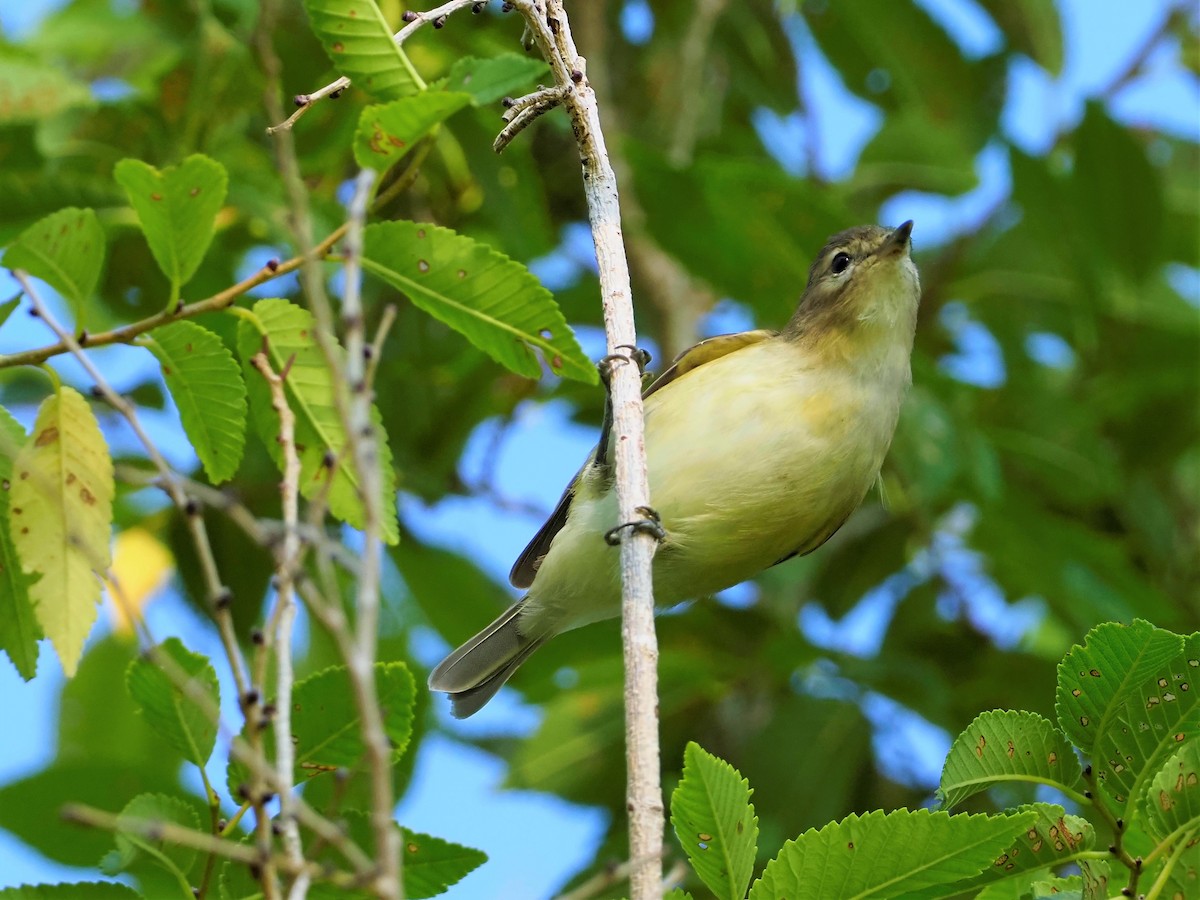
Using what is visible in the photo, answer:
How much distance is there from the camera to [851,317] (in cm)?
455

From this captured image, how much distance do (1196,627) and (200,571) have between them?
3.58m

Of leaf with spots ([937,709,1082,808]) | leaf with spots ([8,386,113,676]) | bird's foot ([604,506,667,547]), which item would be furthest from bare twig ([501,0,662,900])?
leaf with spots ([8,386,113,676])

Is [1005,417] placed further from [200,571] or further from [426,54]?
[200,571]

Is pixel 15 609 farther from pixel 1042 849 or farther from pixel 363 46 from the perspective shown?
pixel 1042 849

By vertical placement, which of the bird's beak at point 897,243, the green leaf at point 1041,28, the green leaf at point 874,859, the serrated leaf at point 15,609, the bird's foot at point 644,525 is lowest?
the green leaf at point 874,859

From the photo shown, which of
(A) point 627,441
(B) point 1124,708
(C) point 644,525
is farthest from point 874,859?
(A) point 627,441

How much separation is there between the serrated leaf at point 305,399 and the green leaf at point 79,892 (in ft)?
2.33

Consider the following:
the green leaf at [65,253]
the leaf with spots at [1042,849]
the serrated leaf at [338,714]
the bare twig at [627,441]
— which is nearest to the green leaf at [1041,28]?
the bare twig at [627,441]

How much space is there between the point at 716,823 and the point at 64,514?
1128mm

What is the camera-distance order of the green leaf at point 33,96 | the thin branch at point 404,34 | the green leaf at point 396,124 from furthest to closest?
1. the green leaf at point 33,96
2. the thin branch at point 404,34
3. the green leaf at point 396,124

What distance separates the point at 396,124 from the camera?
2383 mm

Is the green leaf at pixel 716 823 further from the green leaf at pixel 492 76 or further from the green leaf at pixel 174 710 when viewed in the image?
the green leaf at pixel 492 76

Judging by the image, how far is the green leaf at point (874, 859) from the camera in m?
2.15

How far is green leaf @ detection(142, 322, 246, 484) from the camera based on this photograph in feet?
8.38
